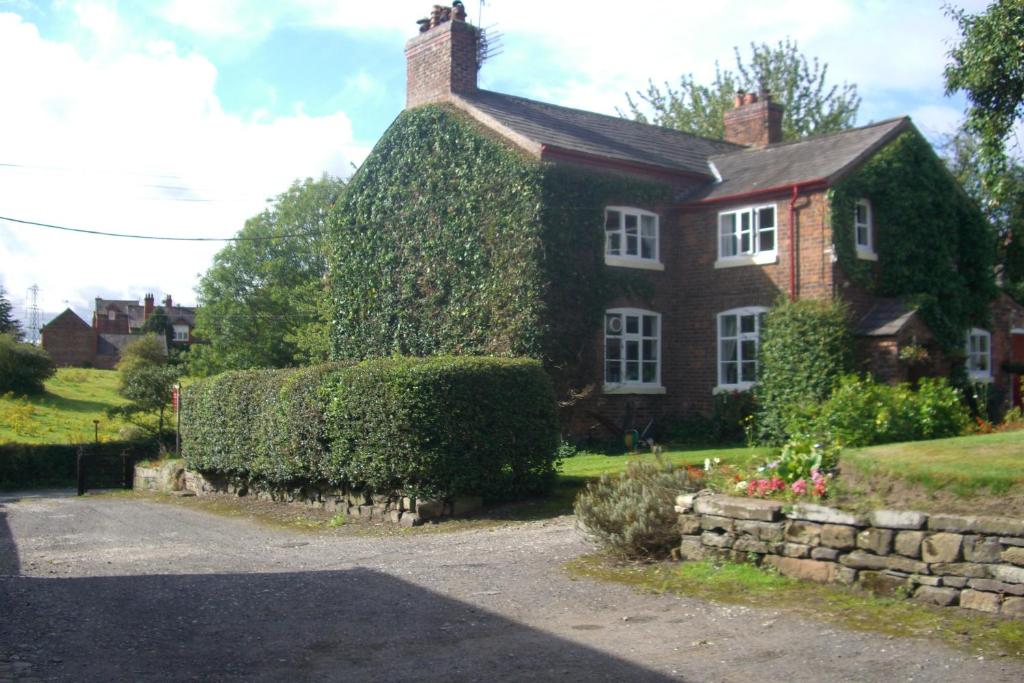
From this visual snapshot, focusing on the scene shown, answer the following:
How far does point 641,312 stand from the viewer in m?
23.2

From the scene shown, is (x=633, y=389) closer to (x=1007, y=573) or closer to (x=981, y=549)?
(x=981, y=549)

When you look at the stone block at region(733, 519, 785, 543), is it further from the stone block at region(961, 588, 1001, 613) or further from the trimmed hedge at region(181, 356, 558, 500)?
the trimmed hedge at region(181, 356, 558, 500)

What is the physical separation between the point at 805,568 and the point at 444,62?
19.3 meters

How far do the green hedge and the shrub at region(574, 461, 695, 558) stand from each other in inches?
1079

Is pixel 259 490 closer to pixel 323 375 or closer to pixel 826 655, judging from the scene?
pixel 323 375

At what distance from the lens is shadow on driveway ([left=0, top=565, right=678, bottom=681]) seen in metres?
6.62

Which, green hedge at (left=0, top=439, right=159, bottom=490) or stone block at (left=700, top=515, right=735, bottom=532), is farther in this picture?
green hedge at (left=0, top=439, right=159, bottom=490)

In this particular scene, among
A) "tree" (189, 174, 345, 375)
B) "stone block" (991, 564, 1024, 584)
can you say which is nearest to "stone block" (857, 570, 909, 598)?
"stone block" (991, 564, 1024, 584)

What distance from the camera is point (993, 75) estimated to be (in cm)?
1554

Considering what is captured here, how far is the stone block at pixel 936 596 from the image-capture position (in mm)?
7500

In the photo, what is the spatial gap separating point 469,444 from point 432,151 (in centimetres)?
1230

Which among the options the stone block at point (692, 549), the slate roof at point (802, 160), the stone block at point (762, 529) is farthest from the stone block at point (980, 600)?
the slate roof at point (802, 160)

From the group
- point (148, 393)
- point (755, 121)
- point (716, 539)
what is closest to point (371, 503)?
point (716, 539)

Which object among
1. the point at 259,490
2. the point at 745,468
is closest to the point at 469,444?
the point at 745,468
